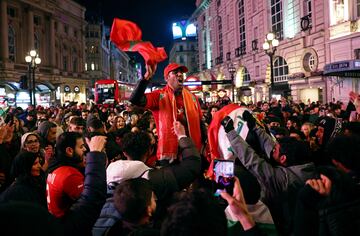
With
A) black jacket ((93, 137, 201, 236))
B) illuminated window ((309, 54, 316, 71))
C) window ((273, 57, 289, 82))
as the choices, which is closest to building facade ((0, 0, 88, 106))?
window ((273, 57, 289, 82))

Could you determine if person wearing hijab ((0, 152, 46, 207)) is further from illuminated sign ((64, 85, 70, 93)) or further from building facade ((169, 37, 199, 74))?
building facade ((169, 37, 199, 74))

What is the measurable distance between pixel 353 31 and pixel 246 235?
2315 centimetres

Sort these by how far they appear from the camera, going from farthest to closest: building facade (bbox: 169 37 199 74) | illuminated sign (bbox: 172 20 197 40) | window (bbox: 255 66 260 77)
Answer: building facade (bbox: 169 37 199 74) < illuminated sign (bbox: 172 20 197 40) < window (bbox: 255 66 260 77)

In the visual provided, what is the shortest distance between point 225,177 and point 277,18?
111 ft

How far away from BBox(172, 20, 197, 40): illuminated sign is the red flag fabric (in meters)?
108

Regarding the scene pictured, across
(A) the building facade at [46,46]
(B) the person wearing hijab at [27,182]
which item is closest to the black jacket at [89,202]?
(B) the person wearing hijab at [27,182]

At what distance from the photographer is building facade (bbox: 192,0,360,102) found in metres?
24.1

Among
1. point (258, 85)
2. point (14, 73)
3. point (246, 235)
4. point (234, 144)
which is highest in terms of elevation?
point (14, 73)

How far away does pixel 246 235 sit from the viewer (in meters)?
2.51

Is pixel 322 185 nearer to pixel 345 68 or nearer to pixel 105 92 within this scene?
pixel 345 68

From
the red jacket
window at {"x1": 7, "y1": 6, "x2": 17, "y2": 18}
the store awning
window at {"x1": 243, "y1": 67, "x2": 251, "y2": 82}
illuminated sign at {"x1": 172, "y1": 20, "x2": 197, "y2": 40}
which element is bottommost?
the red jacket

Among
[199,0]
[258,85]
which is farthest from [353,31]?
[199,0]

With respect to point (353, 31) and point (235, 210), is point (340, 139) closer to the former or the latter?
point (235, 210)

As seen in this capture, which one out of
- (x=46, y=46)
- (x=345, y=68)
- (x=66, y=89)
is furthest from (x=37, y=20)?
(x=345, y=68)
